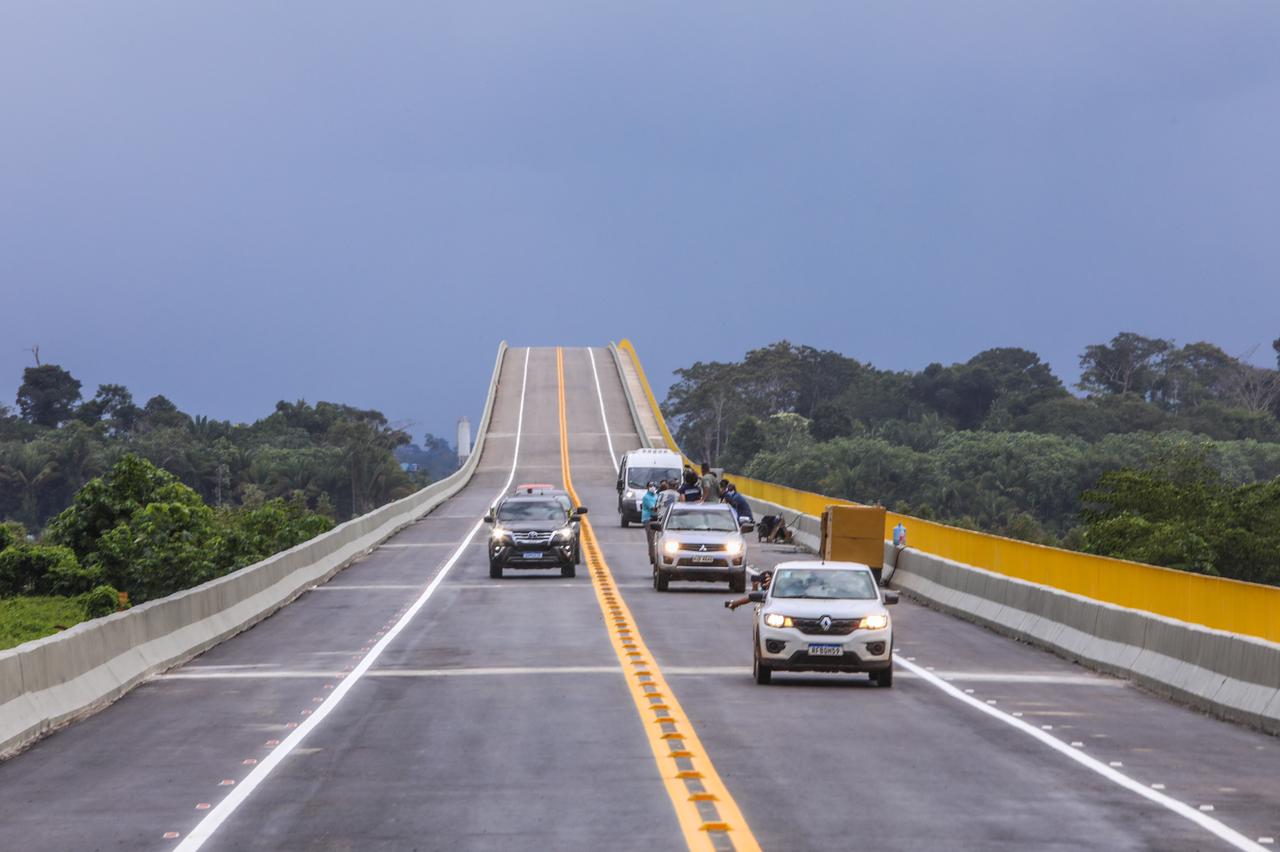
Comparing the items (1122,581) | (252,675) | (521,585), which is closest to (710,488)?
(521,585)

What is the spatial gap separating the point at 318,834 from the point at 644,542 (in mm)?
37322

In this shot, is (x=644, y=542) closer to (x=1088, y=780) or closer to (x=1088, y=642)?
(x=1088, y=642)

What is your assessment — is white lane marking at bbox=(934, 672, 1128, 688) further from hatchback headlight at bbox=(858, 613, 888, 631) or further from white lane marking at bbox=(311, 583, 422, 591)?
white lane marking at bbox=(311, 583, 422, 591)

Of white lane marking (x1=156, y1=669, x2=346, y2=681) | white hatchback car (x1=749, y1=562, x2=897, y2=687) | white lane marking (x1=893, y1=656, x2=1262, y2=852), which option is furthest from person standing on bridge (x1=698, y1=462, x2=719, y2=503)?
white hatchback car (x1=749, y1=562, x2=897, y2=687)

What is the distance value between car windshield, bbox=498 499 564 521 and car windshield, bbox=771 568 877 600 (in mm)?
17230

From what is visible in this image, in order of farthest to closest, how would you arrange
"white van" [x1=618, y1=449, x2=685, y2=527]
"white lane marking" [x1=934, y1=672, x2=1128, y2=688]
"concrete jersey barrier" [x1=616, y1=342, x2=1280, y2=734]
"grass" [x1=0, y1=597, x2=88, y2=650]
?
"white van" [x1=618, y1=449, x2=685, y2=527] < "grass" [x1=0, y1=597, x2=88, y2=650] < "white lane marking" [x1=934, y1=672, x2=1128, y2=688] < "concrete jersey barrier" [x1=616, y1=342, x2=1280, y2=734]

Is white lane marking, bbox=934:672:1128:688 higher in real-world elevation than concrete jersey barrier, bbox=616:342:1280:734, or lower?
lower

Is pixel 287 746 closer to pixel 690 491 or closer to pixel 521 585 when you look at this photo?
pixel 521 585

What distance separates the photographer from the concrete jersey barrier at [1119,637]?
58.7ft

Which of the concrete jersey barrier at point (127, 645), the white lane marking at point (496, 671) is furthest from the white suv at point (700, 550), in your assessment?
the white lane marking at point (496, 671)

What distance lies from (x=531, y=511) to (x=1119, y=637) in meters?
17.9

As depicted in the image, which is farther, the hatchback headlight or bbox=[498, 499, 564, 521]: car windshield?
bbox=[498, 499, 564, 521]: car windshield

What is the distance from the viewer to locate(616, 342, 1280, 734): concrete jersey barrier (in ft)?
58.7

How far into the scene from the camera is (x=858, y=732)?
54.2 feet
